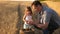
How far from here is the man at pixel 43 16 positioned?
2406mm

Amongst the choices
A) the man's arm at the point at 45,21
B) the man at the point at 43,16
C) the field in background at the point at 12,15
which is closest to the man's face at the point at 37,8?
the man at the point at 43,16

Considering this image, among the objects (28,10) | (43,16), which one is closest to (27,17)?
(28,10)

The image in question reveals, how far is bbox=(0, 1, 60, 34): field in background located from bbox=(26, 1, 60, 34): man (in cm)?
18

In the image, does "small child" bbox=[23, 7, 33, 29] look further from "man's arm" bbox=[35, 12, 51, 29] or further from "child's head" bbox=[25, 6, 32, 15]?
"man's arm" bbox=[35, 12, 51, 29]

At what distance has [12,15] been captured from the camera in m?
2.71

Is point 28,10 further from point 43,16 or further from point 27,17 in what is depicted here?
point 43,16

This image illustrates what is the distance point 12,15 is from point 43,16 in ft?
1.68

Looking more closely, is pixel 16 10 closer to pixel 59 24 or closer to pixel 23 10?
pixel 23 10

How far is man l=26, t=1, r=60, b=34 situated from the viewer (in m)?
2.41

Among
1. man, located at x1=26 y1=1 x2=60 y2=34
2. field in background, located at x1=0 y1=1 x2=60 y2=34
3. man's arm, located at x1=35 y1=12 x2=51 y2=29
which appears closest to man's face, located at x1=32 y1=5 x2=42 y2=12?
man, located at x1=26 y1=1 x2=60 y2=34

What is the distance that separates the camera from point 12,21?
2.71 metres

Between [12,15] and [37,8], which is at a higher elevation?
[37,8]

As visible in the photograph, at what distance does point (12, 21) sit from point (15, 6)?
0.74ft

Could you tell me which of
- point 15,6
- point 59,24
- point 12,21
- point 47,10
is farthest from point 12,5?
point 59,24
